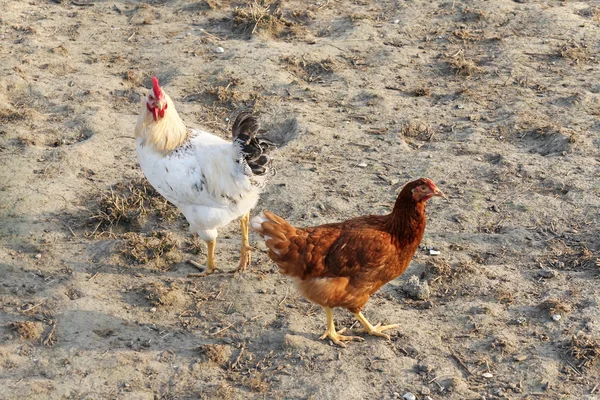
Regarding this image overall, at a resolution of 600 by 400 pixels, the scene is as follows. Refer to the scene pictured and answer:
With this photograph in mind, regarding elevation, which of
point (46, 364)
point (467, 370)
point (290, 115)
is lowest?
point (46, 364)

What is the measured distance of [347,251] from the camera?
14.8 feet

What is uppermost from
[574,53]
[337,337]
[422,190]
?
[574,53]

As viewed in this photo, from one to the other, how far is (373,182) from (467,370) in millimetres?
2211

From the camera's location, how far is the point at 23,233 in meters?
5.65

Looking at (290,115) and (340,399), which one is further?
(290,115)

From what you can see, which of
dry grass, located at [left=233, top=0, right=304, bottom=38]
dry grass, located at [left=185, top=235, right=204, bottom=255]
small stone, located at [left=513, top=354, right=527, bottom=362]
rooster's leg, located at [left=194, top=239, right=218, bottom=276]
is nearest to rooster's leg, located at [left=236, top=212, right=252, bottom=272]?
rooster's leg, located at [left=194, top=239, right=218, bottom=276]

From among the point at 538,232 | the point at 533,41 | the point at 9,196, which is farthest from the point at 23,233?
the point at 533,41

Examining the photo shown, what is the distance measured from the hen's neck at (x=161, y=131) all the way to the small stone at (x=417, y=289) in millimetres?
1975

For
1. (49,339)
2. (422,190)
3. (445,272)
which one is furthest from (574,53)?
(49,339)

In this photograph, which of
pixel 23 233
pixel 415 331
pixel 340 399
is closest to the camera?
pixel 340 399

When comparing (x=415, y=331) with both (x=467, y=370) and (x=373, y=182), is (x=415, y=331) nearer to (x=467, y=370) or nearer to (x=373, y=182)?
(x=467, y=370)

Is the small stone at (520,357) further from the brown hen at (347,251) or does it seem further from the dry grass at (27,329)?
the dry grass at (27,329)

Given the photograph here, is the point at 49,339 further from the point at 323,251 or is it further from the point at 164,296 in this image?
the point at 323,251

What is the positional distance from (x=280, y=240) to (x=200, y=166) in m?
1.05
